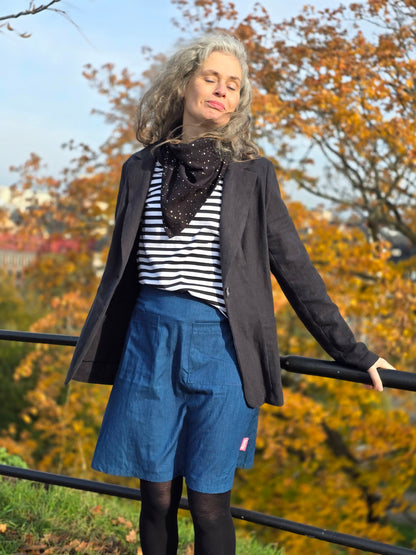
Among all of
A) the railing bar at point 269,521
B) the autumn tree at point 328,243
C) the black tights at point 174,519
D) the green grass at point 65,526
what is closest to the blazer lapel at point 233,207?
the black tights at point 174,519

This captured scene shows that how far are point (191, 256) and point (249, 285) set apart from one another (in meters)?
0.19

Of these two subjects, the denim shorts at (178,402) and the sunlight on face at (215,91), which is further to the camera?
the sunlight on face at (215,91)

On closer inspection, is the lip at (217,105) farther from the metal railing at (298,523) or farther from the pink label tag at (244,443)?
the pink label tag at (244,443)

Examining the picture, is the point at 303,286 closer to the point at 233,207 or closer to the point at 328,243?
the point at 233,207

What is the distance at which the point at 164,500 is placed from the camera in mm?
1929

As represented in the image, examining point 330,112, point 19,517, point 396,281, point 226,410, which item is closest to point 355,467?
point 396,281

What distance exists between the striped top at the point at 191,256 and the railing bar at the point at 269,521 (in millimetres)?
724

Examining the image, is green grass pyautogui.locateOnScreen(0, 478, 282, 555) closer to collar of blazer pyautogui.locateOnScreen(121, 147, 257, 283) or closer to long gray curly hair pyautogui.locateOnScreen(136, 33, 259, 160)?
collar of blazer pyautogui.locateOnScreen(121, 147, 257, 283)

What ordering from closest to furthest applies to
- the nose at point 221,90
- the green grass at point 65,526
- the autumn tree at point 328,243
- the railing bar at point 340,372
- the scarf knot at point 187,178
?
the railing bar at point 340,372
the scarf knot at point 187,178
the nose at point 221,90
the green grass at point 65,526
the autumn tree at point 328,243

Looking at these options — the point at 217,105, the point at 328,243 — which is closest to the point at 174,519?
the point at 217,105

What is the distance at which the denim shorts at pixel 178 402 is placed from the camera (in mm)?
1825

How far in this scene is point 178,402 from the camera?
1.88 meters

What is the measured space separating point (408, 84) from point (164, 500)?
6673 millimetres

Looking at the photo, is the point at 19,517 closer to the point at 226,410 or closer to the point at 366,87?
the point at 226,410
